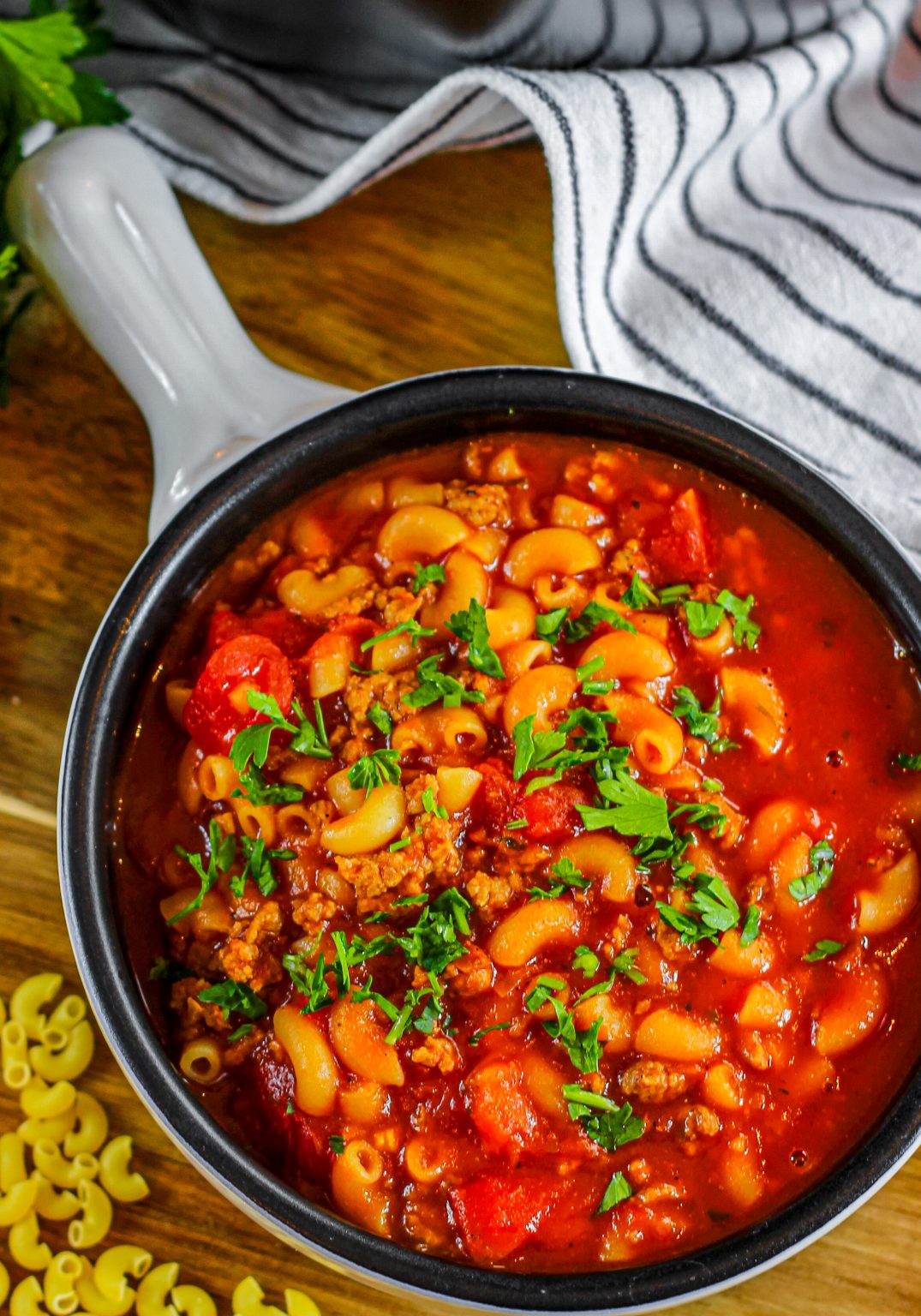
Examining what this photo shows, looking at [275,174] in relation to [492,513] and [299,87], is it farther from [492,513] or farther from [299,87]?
[492,513]

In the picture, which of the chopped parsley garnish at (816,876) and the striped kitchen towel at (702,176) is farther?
the striped kitchen towel at (702,176)

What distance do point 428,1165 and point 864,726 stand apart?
1.05 m

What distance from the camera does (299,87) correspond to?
122 inches

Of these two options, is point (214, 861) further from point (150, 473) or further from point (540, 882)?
point (150, 473)

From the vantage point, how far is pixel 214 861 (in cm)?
225

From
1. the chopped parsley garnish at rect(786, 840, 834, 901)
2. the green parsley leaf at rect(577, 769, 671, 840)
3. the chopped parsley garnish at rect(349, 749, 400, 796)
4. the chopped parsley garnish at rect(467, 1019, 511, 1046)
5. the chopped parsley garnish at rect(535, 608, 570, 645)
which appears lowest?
the chopped parsley garnish at rect(467, 1019, 511, 1046)

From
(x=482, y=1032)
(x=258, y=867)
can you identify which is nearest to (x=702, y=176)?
(x=258, y=867)

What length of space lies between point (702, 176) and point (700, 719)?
1385 millimetres

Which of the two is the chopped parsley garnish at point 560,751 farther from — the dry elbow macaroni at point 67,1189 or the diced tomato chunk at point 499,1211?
the dry elbow macaroni at point 67,1189

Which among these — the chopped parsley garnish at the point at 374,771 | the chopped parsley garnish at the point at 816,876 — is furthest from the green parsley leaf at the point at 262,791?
the chopped parsley garnish at the point at 816,876

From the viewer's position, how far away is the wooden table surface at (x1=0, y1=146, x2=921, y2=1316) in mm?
2582

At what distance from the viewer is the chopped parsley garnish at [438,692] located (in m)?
2.23

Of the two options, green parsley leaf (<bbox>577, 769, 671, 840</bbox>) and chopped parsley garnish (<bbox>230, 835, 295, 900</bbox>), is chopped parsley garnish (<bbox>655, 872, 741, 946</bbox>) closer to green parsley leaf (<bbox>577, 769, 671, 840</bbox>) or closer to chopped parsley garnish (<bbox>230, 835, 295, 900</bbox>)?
green parsley leaf (<bbox>577, 769, 671, 840</bbox>)

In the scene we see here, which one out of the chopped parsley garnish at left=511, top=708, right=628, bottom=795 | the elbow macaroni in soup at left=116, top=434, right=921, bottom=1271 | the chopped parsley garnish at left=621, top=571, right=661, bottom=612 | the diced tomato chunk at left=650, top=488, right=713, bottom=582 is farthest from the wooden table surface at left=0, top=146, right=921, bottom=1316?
the chopped parsley garnish at left=511, top=708, right=628, bottom=795
